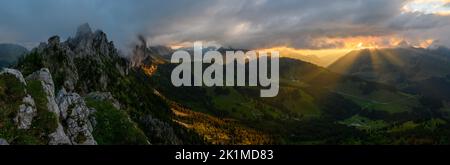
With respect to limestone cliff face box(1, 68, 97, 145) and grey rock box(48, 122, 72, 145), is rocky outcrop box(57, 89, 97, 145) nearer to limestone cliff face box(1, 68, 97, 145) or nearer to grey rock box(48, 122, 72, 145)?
limestone cliff face box(1, 68, 97, 145)

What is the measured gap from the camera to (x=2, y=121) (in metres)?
54.7

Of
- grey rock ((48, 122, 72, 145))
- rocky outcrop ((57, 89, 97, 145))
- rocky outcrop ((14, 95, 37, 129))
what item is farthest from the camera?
rocky outcrop ((57, 89, 97, 145))

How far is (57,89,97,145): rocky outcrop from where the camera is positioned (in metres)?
69.7

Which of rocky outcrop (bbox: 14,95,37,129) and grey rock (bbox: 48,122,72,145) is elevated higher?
rocky outcrop (bbox: 14,95,37,129)

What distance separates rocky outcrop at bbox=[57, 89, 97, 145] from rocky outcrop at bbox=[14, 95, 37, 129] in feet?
31.8

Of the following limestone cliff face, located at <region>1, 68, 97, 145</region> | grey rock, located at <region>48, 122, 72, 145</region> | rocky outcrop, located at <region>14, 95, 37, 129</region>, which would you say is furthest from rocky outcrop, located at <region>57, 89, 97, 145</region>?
rocky outcrop, located at <region>14, 95, 37, 129</region>

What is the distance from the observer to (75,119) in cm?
7269

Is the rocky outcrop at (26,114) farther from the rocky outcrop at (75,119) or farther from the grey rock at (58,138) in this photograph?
the rocky outcrop at (75,119)

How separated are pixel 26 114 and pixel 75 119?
587 inches

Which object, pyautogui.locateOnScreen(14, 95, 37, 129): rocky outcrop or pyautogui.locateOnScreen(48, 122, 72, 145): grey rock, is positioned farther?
pyautogui.locateOnScreen(48, 122, 72, 145): grey rock

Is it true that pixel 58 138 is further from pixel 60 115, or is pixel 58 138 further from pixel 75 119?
pixel 75 119

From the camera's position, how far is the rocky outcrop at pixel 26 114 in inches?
2219
